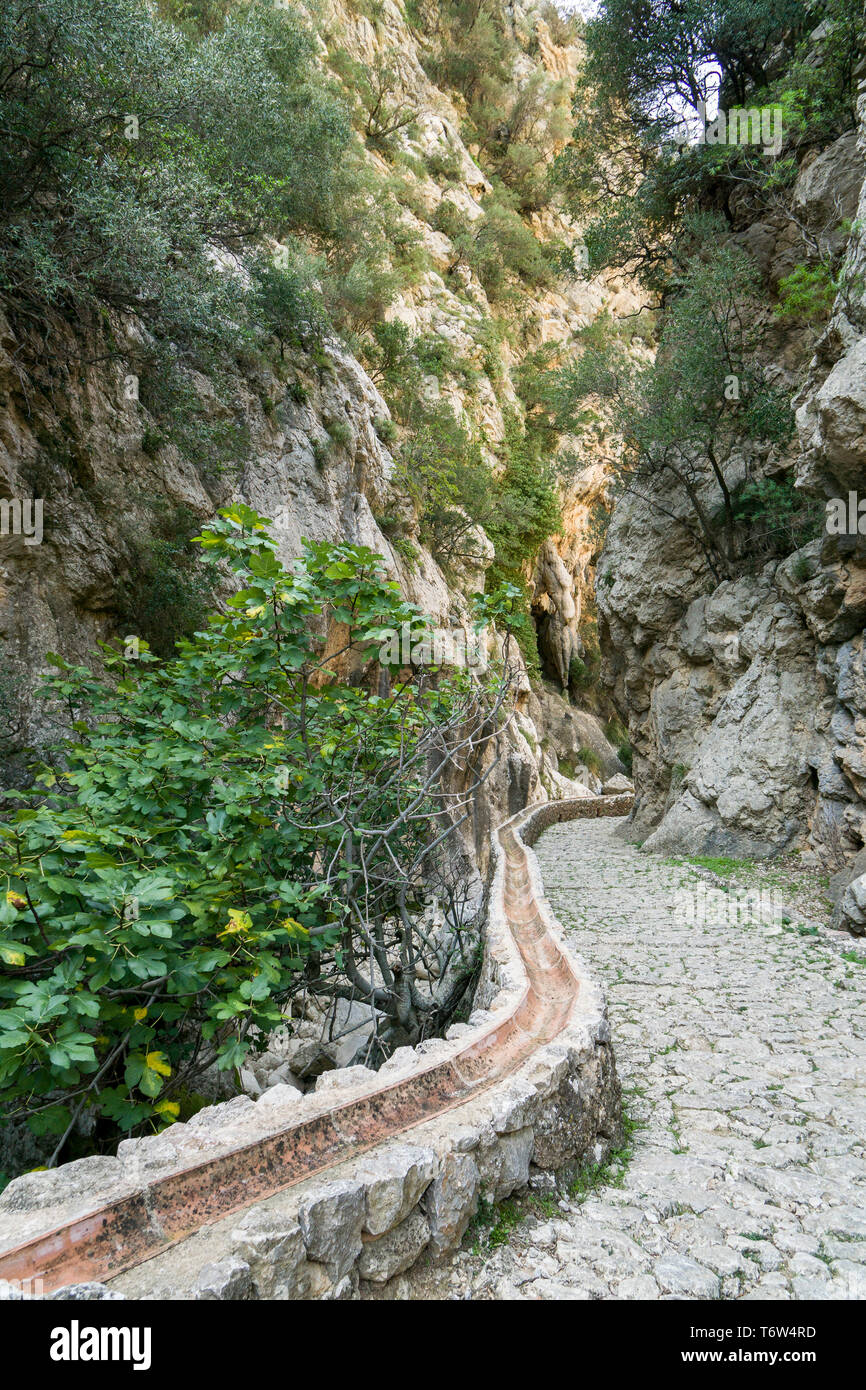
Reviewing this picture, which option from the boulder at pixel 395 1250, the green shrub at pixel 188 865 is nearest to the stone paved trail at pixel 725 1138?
the boulder at pixel 395 1250

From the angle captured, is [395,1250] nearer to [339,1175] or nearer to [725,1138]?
[339,1175]

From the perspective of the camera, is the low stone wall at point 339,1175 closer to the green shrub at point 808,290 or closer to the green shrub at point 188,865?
the green shrub at point 188,865

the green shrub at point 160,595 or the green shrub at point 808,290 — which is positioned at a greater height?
the green shrub at point 808,290

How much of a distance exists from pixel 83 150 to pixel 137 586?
189 inches

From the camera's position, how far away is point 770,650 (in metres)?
12.2

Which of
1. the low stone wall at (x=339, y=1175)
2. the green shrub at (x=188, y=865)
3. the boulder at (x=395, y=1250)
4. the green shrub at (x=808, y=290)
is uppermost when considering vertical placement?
the green shrub at (x=808, y=290)

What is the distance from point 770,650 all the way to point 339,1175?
483 inches

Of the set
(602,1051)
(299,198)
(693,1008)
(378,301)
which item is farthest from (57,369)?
(378,301)

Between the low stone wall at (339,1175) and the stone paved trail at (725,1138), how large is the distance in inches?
10.1

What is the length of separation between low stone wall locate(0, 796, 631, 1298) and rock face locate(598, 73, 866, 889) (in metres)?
5.61

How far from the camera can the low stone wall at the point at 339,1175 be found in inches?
68.5

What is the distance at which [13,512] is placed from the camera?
7082 mm

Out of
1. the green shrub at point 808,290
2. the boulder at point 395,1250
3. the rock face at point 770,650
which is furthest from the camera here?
the green shrub at point 808,290

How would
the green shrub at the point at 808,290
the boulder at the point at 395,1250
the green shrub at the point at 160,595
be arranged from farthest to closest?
the green shrub at the point at 808,290 → the green shrub at the point at 160,595 → the boulder at the point at 395,1250
